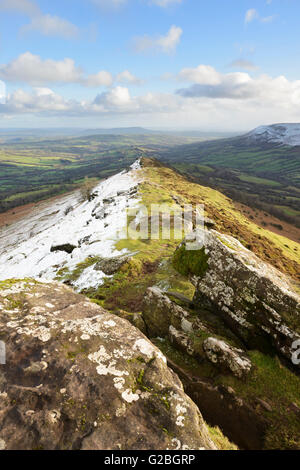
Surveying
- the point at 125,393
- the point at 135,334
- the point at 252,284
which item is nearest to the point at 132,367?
the point at 125,393

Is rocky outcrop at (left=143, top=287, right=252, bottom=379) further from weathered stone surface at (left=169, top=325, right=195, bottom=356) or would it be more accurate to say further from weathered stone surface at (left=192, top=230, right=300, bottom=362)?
weathered stone surface at (left=192, top=230, right=300, bottom=362)

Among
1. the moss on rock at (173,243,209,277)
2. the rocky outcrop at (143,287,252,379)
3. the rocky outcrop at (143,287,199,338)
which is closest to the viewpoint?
the rocky outcrop at (143,287,252,379)

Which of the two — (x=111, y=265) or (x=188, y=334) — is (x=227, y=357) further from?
(x=111, y=265)

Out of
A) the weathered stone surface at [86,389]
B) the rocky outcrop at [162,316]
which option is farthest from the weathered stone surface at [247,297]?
the weathered stone surface at [86,389]

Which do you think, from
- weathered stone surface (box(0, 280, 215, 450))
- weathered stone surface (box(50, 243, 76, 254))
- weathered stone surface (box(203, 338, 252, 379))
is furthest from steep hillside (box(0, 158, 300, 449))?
weathered stone surface (box(50, 243, 76, 254))

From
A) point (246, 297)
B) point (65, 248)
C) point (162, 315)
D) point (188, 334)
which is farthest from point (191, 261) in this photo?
point (65, 248)

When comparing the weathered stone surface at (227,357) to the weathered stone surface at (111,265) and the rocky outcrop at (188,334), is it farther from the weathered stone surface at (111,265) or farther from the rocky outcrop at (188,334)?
the weathered stone surface at (111,265)
